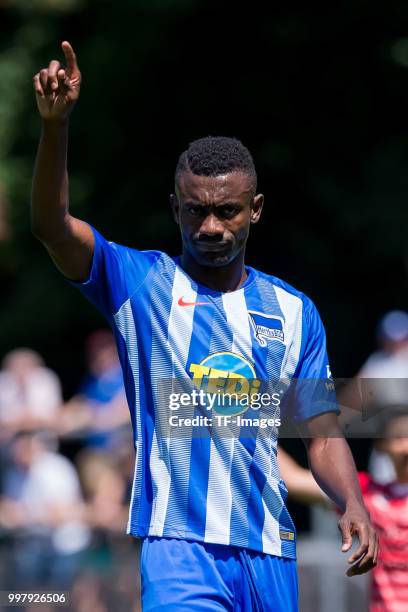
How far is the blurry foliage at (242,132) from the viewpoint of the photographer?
1278cm

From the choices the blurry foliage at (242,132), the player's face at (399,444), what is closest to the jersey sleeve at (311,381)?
the player's face at (399,444)

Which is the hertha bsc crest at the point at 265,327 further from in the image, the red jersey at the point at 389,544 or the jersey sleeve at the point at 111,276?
the red jersey at the point at 389,544

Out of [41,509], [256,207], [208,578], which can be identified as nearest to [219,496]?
[208,578]

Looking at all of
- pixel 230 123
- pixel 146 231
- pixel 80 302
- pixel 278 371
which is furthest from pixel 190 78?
pixel 278 371

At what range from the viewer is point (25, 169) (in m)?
14.2

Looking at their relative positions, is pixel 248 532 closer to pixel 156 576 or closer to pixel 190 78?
pixel 156 576

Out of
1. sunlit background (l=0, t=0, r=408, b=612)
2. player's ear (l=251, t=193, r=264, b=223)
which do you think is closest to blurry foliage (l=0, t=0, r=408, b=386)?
sunlit background (l=0, t=0, r=408, b=612)

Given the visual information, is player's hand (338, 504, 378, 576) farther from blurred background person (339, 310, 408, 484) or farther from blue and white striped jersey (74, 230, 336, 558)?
blurred background person (339, 310, 408, 484)

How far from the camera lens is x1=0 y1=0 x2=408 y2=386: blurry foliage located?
12781mm

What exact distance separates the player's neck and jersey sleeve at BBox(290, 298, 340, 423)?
1.07 feet

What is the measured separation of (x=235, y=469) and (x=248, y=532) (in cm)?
23

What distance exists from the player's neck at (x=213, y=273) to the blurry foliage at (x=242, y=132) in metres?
8.04

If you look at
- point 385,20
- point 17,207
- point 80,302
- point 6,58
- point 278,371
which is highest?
point 6,58

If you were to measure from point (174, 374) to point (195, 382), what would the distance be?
0.26 ft
